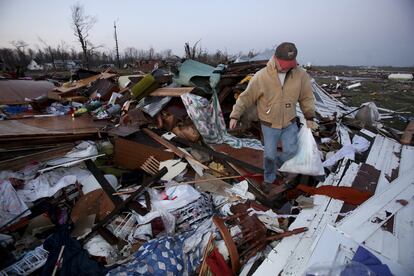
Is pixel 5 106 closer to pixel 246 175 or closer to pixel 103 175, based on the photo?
pixel 103 175

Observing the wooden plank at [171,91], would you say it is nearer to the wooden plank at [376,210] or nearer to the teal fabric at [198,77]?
the teal fabric at [198,77]

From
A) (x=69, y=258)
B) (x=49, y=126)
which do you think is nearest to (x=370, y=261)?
(x=69, y=258)

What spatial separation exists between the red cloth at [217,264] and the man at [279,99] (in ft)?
4.35

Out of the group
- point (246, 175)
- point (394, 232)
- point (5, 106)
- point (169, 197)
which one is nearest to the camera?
point (394, 232)

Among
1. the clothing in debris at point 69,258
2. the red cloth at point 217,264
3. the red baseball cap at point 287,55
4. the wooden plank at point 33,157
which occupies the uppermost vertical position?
the red baseball cap at point 287,55

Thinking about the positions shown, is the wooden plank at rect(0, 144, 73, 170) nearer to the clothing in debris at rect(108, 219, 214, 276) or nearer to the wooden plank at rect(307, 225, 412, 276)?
the clothing in debris at rect(108, 219, 214, 276)

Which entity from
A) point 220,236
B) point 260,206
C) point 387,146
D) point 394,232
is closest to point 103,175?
point 220,236

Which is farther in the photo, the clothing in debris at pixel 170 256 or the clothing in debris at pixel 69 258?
the clothing in debris at pixel 69 258

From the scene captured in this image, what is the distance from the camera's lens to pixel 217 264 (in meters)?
2.11

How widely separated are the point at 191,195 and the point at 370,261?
194 centimetres

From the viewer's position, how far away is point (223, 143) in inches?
169

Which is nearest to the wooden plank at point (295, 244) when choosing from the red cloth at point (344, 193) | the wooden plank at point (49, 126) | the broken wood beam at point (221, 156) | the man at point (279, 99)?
the red cloth at point (344, 193)

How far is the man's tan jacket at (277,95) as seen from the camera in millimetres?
2857

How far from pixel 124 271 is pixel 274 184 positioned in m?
2.12
